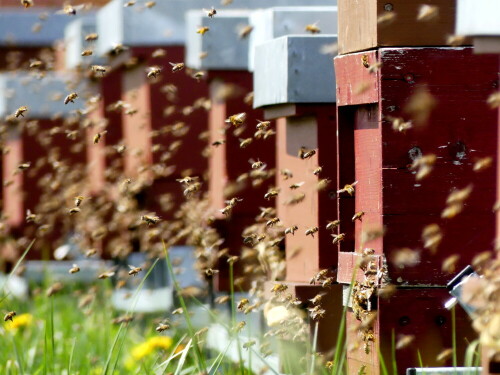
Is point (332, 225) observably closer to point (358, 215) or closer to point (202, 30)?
point (358, 215)

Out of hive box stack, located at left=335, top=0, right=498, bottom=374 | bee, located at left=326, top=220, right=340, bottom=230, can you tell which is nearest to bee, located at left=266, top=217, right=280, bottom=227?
bee, located at left=326, top=220, right=340, bottom=230

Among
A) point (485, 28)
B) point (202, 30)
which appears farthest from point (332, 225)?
point (202, 30)

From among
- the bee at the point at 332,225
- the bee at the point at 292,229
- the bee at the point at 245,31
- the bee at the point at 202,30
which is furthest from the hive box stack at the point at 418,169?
the bee at the point at 245,31

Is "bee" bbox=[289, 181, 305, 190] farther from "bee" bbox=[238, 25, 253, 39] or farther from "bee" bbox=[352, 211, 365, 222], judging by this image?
"bee" bbox=[238, 25, 253, 39]

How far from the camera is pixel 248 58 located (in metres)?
5.07

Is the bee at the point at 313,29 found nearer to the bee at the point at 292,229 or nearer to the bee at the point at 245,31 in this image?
the bee at the point at 245,31

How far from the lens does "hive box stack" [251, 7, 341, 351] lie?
382 cm

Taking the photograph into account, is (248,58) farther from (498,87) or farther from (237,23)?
(498,87)

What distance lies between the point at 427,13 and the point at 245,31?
1.72m

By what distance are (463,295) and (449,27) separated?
80 centimetres

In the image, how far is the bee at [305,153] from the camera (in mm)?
3804

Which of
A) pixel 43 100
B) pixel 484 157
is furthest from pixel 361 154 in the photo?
pixel 43 100

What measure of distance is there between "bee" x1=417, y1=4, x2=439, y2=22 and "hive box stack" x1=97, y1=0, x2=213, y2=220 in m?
2.96

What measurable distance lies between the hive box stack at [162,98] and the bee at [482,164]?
2.97 meters
